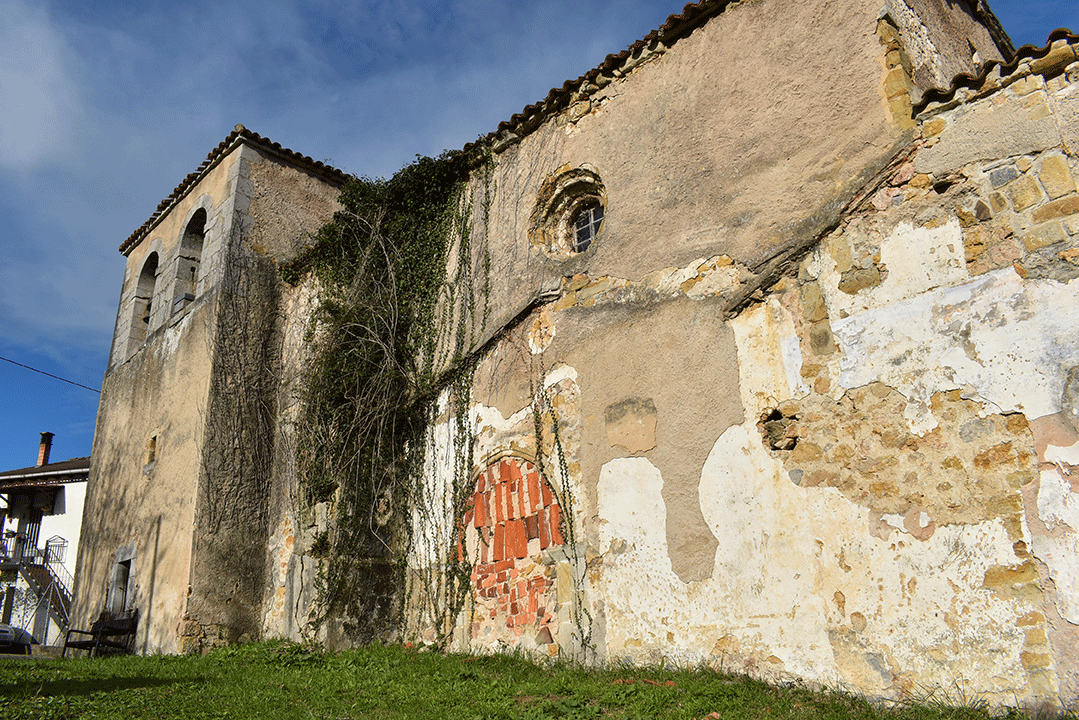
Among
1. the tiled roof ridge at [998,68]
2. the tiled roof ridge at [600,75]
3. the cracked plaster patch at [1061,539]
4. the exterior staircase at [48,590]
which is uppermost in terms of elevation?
the tiled roof ridge at [600,75]

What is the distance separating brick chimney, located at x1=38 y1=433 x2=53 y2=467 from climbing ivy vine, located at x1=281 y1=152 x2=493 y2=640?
2905 cm

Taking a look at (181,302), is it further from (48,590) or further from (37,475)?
(37,475)

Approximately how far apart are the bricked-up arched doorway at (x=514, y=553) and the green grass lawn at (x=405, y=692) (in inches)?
14.8

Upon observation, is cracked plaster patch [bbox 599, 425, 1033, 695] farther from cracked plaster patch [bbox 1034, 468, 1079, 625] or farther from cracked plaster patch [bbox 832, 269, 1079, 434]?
cracked plaster patch [bbox 832, 269, 1079, 434]

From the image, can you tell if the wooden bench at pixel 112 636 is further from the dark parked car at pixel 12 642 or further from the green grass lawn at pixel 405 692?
the dark parked car at pixel 12 642

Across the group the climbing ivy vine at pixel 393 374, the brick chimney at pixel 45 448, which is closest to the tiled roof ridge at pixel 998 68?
the climbing ivy vine at pixel 393 374

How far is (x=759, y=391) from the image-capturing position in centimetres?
599

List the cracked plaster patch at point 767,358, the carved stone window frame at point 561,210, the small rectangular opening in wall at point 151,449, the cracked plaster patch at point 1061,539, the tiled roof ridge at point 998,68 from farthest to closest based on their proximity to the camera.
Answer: the small rectangular opening in wall at point 151,449 < the carved stone window frame at point 561,210 < the cracked plaster patch at point 767,358 < the tiled roof ridge at point 998,68 < the cracked plaster patch at point 1061,539

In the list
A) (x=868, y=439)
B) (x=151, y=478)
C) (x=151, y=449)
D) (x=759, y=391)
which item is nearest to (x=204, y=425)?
(x=151, y=478)

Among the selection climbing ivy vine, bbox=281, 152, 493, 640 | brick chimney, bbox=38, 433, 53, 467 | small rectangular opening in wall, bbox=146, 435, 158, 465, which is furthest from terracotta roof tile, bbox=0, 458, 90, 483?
climbing ivy vine, bbox=281, 152, 493, 640

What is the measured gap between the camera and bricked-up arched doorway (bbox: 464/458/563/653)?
285 inches

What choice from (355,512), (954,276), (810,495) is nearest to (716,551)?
(810,495)

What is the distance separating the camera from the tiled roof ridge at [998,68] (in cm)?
517

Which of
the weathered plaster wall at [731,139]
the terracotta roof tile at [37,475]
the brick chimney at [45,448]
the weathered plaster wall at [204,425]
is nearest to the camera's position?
the weathered plaster wall at [731,139]
